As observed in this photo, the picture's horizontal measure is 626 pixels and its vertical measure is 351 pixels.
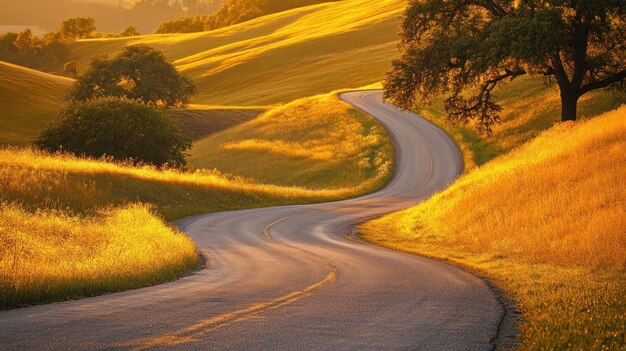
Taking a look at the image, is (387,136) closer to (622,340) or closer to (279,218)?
(279,218)

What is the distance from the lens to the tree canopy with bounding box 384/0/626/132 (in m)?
34.9

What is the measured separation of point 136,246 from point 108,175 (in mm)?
18795

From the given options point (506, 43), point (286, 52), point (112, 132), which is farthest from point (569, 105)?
point (286, 52)

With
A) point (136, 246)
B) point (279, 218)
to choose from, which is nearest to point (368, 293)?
point (136, 246)

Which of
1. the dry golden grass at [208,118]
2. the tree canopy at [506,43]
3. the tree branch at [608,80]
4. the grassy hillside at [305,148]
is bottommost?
the grassy hillside at [305,148]

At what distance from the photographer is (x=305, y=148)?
2776 inches

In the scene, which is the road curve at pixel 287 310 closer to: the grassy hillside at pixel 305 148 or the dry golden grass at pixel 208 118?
the grassy hillside at pixel 305 148

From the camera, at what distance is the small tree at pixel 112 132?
48.9m

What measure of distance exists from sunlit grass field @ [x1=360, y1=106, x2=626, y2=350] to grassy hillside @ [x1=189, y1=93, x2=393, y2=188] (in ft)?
77.2

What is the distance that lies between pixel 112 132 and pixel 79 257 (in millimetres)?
32401

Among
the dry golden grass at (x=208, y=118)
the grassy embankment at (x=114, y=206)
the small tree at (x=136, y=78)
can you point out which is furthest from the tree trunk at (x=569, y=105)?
the small tree at (x=136, y=78)

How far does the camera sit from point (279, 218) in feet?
122

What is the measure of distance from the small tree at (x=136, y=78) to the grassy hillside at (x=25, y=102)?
4734 millimetres

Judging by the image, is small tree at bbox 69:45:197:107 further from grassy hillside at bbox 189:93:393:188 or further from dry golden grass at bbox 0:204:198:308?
dry golden grass at bbox 0:204:198:308
